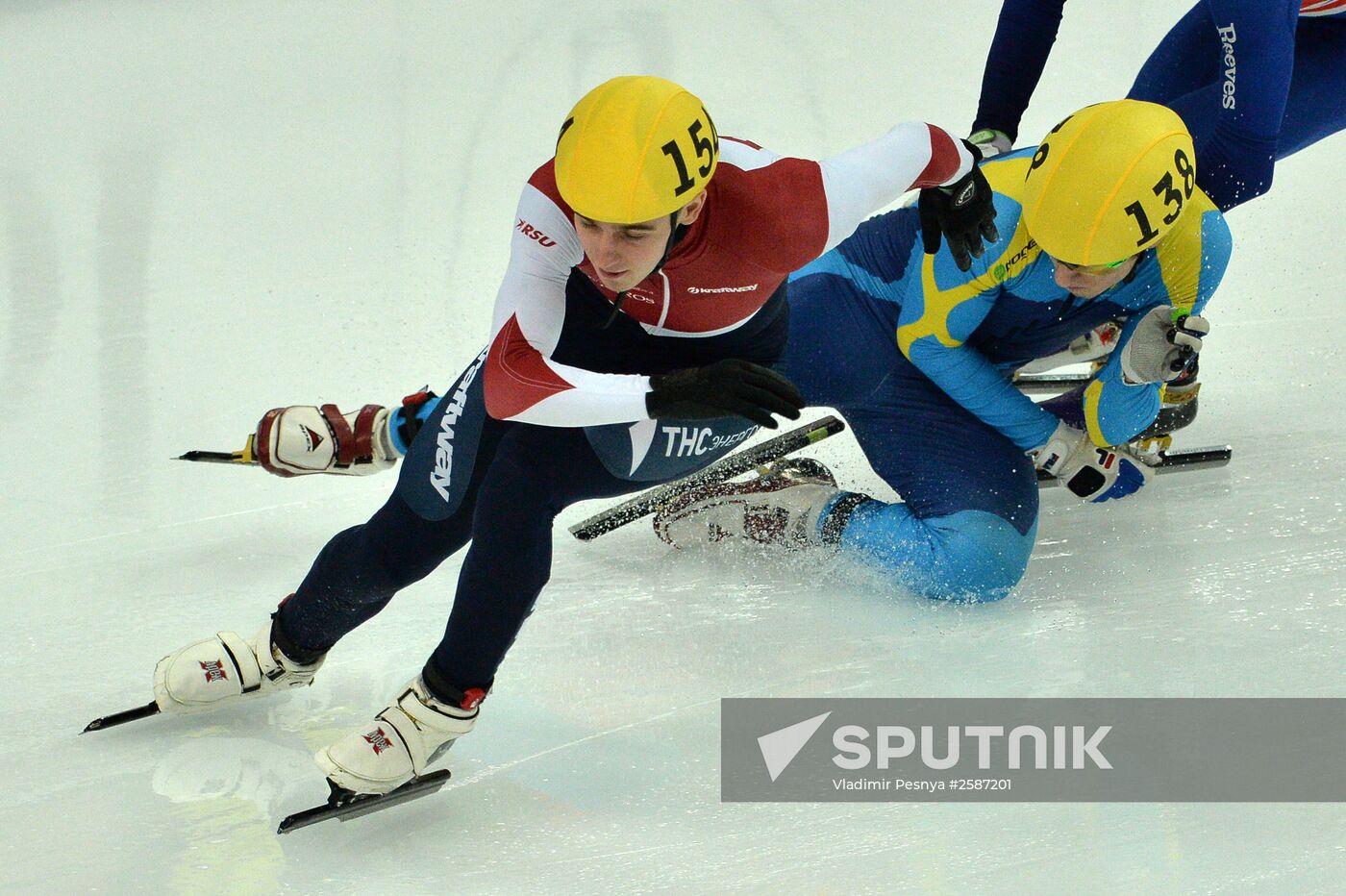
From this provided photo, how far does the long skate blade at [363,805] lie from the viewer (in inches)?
96.0

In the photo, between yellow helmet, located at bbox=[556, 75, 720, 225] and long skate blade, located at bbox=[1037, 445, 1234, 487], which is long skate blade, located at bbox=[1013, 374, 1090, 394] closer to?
long skate blade, located at bbox=[1037, 445, 1234, 487]

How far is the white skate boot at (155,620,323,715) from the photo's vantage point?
2.78 meters

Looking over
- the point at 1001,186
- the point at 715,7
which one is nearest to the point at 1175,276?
the point at 1001,186

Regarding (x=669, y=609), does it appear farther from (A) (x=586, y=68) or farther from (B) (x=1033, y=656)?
(A) (x=586, y=68)

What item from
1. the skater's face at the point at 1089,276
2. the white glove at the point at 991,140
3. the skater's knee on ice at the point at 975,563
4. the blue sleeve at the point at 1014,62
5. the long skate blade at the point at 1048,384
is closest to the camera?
the skater's face at the point at 1089,276

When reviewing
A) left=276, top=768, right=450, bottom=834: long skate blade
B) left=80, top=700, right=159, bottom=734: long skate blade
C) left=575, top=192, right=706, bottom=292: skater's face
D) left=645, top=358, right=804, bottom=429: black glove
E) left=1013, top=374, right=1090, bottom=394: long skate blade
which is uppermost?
left=575, top=192, right=706, bottom=292: skater's face

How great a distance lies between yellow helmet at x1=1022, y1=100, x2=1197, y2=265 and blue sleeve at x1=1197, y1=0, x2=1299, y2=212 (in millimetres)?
433

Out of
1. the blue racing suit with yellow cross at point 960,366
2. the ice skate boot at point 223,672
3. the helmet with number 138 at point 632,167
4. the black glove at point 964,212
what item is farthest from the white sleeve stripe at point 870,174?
the ice skate boot at point 223,672

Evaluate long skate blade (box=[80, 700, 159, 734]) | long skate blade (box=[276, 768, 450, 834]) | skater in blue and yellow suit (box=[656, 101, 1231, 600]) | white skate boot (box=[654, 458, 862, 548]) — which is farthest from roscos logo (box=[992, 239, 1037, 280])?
long skate blade (box=[80, 700, 159, 734])

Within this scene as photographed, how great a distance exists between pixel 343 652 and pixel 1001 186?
5.99ft

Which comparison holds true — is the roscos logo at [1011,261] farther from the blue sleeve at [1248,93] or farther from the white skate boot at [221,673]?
the white skate boot at [221,673]

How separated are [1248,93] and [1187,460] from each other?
0.98m

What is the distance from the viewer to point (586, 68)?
5.74 m

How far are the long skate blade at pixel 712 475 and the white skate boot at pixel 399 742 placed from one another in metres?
1.12
